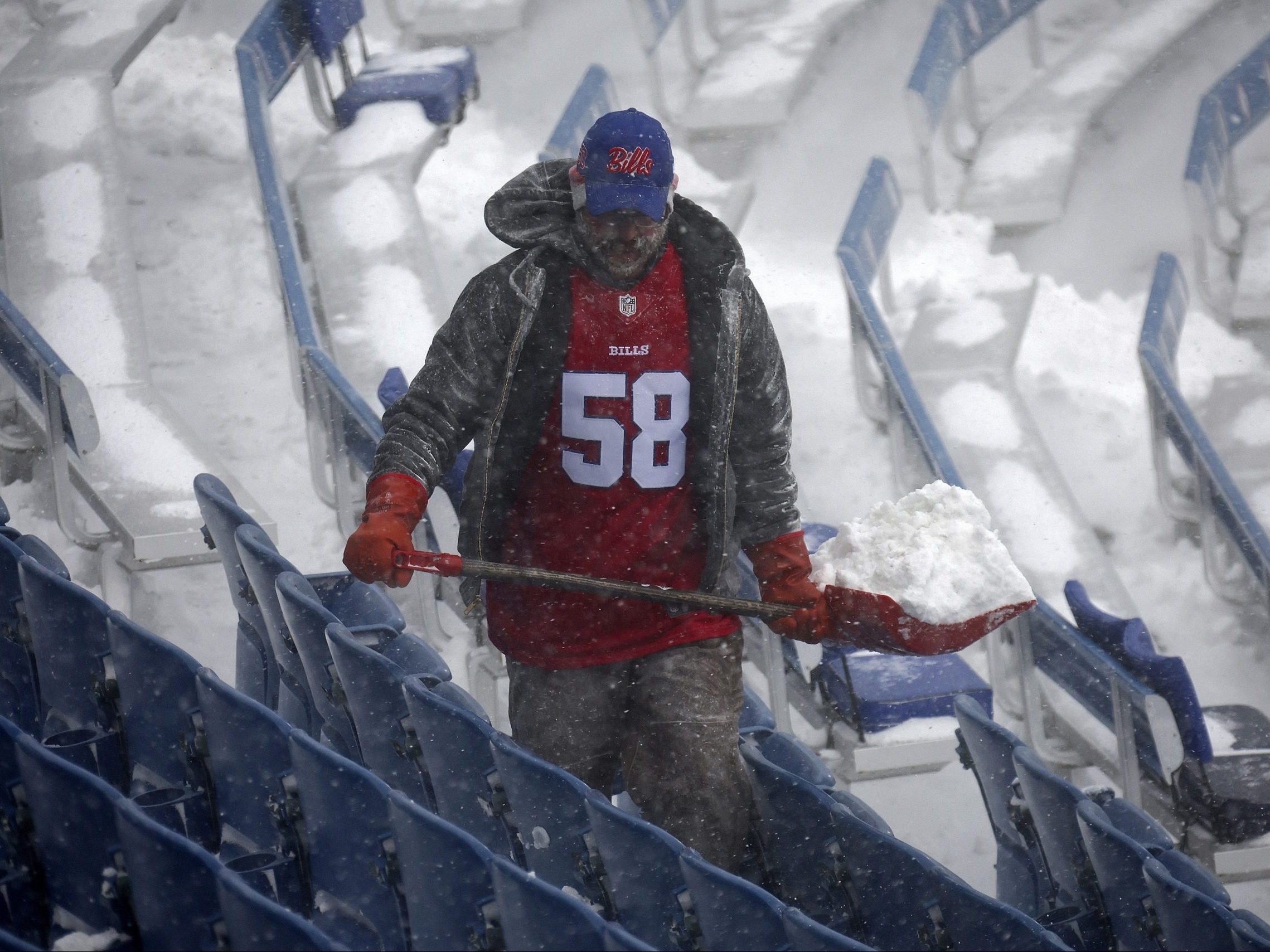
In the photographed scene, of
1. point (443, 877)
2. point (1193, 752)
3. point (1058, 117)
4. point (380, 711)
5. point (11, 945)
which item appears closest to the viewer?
point (11, 945)

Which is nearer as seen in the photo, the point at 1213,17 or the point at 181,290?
the point at 181,290

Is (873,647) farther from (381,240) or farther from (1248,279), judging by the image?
(1248,279)

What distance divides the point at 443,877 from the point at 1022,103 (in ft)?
16.9

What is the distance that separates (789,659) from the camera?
124 inches

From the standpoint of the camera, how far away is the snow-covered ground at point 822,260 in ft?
12.6

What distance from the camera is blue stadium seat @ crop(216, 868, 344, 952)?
4.65 ft

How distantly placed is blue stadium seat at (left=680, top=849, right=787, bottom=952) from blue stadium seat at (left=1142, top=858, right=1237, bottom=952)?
608mm

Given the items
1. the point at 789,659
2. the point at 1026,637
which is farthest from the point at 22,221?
the point at 1026,637

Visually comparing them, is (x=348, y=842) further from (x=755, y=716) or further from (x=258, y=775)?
(x=755, y=716)

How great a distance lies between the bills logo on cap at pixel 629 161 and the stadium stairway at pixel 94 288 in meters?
1.56

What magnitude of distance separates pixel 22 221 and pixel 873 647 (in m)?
3.15

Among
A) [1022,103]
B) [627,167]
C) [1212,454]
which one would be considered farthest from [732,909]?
[1022,103]

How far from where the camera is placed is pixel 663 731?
6.61 feet

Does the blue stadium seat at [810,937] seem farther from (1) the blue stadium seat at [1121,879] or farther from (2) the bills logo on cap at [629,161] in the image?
(2) the bills logo on cap at [629,161]
